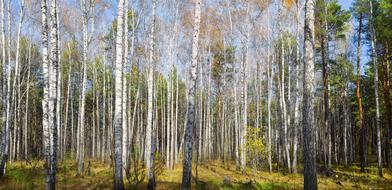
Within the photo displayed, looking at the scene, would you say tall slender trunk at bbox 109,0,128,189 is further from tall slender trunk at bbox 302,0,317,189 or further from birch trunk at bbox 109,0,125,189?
tall slender trunk at bbox 302,0,317,189

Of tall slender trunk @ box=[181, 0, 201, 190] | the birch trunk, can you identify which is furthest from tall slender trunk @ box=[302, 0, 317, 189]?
the birch trunk

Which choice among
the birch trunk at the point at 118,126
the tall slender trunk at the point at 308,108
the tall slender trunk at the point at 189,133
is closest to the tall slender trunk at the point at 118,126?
the birch trunk at the point at 118,126

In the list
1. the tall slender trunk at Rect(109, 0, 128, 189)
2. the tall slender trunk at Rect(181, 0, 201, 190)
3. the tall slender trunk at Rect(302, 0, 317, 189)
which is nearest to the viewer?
the tall slender trunk at Rect(302, 0, 317, 189)

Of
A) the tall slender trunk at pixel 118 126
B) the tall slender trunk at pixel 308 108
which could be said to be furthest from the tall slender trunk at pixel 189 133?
the tall slender trunk at pixel 308 108

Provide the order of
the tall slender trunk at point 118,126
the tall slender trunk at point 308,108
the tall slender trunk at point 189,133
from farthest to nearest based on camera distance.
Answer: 1. the tall slender trunk at point 118,126
2. the tall slender trunk at point 189,133
3. the tall slender trunk at point 308,108

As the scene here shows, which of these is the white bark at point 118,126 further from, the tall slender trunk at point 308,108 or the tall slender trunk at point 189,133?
the tall slender trunk at point 308,108

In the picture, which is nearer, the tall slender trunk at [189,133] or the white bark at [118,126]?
the tall slender trunk at [189,133]

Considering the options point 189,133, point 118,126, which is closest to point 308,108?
point 189,133

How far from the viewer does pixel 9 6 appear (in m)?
17.2

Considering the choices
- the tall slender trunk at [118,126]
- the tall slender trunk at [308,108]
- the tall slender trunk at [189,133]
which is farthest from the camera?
the tall slender trunk at [118,126]

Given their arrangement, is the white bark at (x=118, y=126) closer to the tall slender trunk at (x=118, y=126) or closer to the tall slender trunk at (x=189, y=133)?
the tall slender trunk at (x=118, y=126)

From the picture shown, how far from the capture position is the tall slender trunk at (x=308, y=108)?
8.32m

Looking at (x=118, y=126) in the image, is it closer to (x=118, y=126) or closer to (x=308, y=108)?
(x=118, y=126)

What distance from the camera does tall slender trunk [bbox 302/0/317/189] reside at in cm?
832
